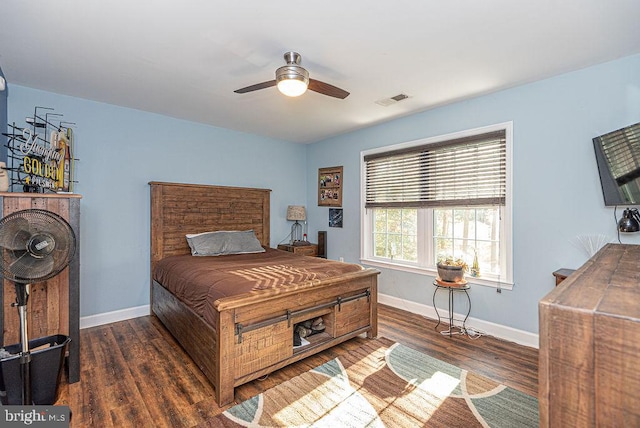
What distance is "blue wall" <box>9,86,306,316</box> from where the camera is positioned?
3.32 meters

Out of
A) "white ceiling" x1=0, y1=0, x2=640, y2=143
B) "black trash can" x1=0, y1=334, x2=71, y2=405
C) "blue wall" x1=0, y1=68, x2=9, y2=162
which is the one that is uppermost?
"white ceiling" x1=0, y1=0, x2=640, y2=143

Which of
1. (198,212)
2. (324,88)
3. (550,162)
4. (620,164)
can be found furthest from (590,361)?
(198,212)

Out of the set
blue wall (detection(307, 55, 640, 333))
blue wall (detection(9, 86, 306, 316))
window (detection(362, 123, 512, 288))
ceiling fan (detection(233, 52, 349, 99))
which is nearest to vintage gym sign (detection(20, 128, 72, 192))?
blue wall (detection(9, 86, 306, 316))

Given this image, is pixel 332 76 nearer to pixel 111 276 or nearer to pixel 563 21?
pixel 563 21

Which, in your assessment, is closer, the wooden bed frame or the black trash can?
the black trash can

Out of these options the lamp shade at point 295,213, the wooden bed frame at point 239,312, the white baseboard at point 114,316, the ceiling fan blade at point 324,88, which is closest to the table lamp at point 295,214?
the lamp shade at point 295,213

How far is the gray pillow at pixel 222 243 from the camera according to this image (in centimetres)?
376

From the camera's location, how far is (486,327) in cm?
317

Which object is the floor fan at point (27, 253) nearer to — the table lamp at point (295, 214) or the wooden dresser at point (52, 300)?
the wooden dresser at point (52, 300)

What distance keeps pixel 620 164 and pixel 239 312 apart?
3069mm

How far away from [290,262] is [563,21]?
2.92 meters

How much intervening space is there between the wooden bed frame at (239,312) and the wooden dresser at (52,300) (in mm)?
773

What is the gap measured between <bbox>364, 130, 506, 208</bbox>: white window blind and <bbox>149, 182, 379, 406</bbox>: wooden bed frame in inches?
50.5

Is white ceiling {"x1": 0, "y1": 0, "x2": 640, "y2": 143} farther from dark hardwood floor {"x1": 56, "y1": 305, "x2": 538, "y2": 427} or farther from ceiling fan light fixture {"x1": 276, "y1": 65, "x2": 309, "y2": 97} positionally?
dark hardwood floor {"x1": 56, "y1": 305, "x2": 538, "y2": 427}
